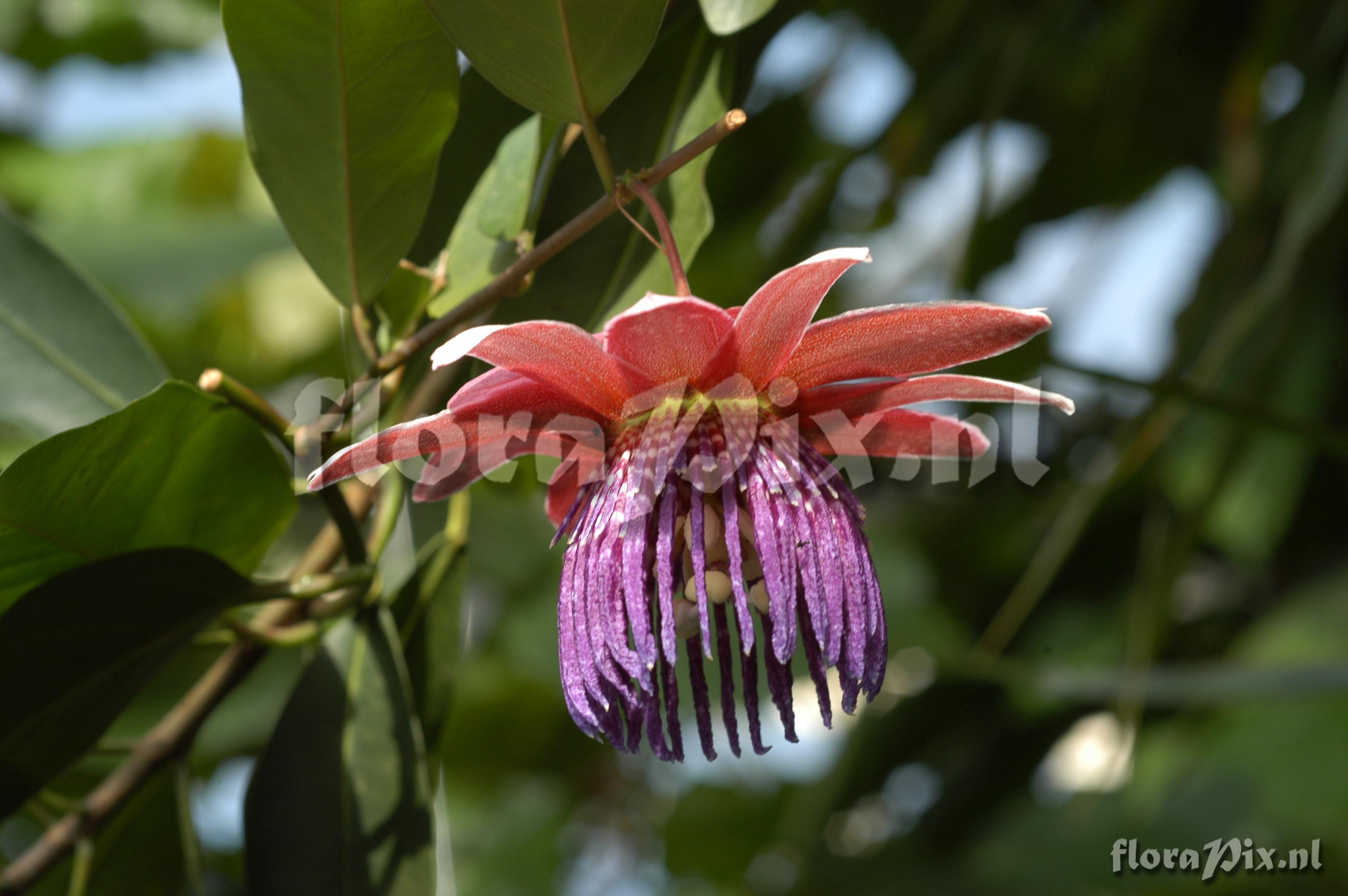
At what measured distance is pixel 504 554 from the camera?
102 inches

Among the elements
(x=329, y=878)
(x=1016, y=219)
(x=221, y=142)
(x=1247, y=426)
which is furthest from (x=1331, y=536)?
(x=221, y=142)

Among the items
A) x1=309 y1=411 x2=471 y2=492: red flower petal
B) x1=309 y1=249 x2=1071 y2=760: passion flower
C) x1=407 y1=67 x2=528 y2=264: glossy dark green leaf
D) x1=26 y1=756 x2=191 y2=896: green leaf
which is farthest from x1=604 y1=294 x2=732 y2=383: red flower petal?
x1=26 y1=756 x2=191 y2=896: green leaf

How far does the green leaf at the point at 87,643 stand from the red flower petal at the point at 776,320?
1.50 ft

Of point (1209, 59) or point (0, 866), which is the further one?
point (1209, 59)

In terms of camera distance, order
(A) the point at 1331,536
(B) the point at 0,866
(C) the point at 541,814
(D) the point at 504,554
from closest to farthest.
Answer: (B) the point at 0,866
(A) the point at 1331,536
(D) the point at 504,554
(C) the point at 541,814

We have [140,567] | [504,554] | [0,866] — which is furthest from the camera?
[504,554]

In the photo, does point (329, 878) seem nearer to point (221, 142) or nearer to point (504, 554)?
point (504, 554)

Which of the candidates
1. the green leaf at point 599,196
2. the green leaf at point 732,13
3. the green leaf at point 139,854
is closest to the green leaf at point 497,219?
the green leaf at point 599,196

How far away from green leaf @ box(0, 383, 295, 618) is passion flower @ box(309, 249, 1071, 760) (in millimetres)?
202

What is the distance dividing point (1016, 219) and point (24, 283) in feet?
6.62

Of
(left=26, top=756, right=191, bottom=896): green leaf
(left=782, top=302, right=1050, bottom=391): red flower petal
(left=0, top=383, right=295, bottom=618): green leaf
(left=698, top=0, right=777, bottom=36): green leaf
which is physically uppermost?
(left=698, top=0, right=777, bottom=36): green leaf

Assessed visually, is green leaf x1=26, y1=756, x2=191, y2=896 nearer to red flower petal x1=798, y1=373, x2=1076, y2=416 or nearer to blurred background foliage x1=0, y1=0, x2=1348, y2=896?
blurred background foliage x1=0, y1=0, x2=1348, y2=896

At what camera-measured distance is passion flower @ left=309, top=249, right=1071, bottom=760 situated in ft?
2.24

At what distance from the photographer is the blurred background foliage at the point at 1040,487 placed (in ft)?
5.62
